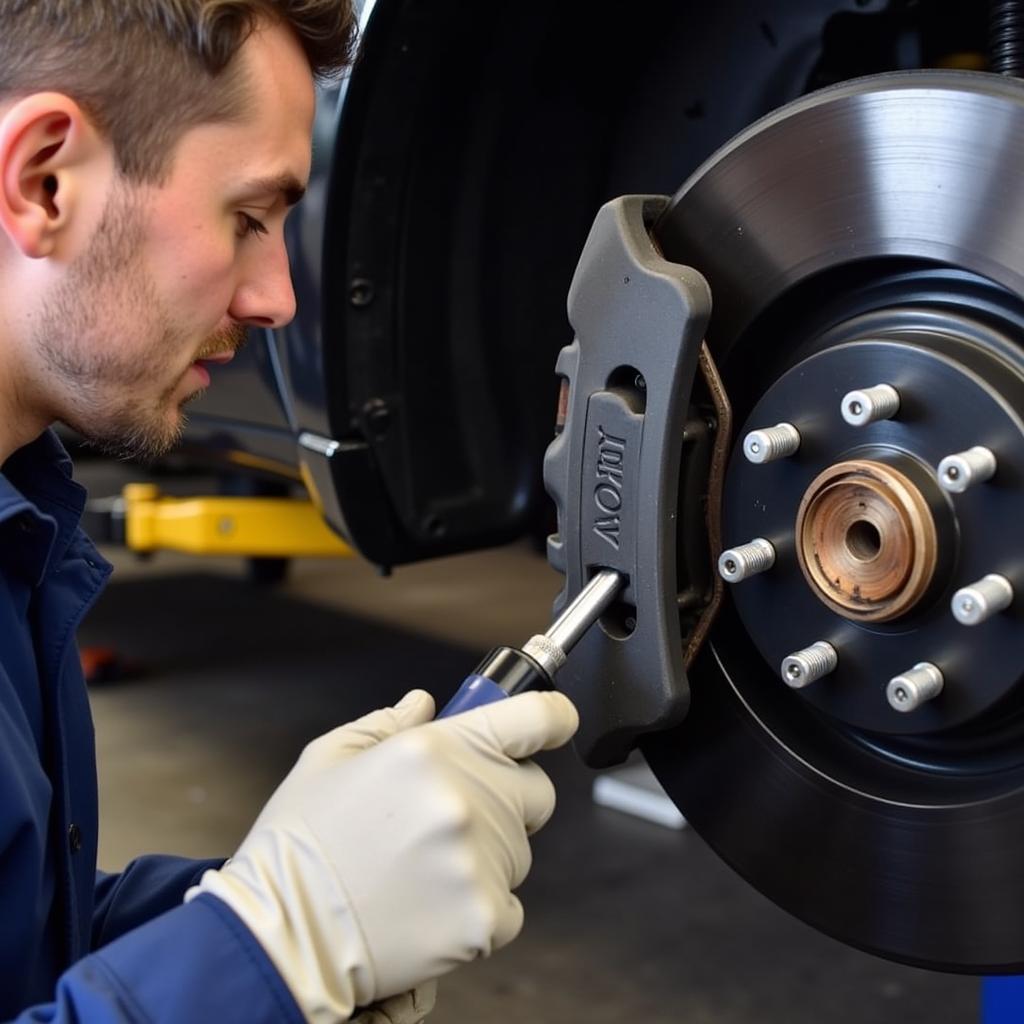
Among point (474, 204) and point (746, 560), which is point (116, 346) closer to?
point (746, 560)

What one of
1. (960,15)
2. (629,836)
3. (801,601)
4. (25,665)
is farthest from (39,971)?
(629,836)

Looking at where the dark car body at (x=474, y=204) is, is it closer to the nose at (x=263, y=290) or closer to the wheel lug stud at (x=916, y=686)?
the nose at (x=263, y=290)

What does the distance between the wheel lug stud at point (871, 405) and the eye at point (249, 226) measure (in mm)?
311

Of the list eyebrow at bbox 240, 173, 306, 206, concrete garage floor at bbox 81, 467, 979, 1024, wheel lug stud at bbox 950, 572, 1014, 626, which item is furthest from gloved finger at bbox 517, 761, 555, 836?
concrete garage floor at bbox 81, 467, 979, 1024

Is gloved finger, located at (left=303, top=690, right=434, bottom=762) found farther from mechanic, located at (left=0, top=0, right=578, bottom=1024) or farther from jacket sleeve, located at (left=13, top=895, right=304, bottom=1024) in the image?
jacket sleeve, located at (left=13, top=895, right=304, bottom=1024)

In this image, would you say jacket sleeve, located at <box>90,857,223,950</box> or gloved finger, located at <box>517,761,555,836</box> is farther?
jacket sleeve, located at <box>90,857,223,950</box>

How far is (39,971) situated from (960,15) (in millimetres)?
881

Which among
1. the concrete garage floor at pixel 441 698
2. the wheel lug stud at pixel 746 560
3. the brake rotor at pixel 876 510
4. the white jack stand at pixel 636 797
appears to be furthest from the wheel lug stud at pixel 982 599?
the white jack stand at pixel 636 797

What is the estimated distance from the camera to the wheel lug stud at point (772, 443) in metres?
0.67

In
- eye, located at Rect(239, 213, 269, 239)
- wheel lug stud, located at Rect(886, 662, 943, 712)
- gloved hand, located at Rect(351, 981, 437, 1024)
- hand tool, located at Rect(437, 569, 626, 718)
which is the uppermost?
eye, located at Rect(239, 213, 269, 239)

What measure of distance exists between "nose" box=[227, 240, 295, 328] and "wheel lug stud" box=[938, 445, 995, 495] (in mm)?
342

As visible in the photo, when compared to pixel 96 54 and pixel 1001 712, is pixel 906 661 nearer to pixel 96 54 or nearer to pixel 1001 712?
pixel 1001 712

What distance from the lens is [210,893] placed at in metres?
0.57

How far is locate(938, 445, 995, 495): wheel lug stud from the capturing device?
23.9 inches
